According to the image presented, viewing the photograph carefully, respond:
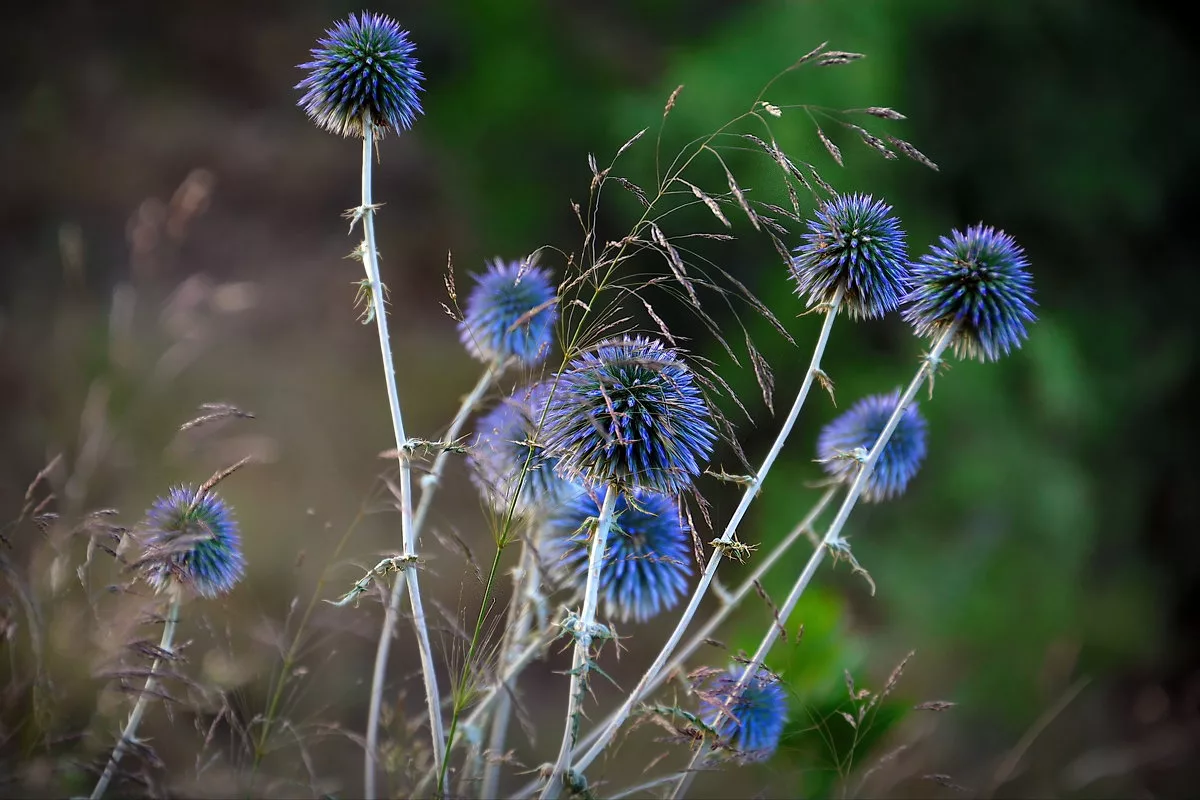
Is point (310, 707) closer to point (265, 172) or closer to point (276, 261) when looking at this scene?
point (276, 261)

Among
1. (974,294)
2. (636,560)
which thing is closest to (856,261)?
(974,294)

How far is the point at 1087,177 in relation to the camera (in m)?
4.73

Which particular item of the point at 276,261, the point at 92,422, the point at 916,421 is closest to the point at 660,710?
the point at 916,421

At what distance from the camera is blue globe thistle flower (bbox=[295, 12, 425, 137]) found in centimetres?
163

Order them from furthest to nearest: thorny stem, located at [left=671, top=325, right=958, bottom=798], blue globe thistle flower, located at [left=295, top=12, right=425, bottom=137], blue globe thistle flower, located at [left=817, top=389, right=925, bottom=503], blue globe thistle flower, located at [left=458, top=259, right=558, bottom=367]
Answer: blue globe thistle flower, located at [left=458, top=259, right=558, bottom=367] → blue globe thistle flower, located at [left=817, top=389, right=925, bottom=503] → blue globe thistle flower, located at [left=295, top=12, right=425, bottom=137] → thorny stem, located at [left=671, top=325, right=958, bottom=798]

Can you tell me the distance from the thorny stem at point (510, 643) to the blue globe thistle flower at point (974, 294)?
85cm

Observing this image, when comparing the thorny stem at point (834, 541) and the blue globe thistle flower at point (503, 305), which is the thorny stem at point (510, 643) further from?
the blue globe thistle flower at point (503, 305)

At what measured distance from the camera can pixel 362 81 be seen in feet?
5.40

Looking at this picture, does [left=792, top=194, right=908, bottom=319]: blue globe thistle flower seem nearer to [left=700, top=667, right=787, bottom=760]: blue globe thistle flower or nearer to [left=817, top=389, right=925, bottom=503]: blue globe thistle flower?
[left=817, top=389, right=925, bottom=503]: blue globe thistle flower

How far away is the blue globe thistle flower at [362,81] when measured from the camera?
163 centimetres

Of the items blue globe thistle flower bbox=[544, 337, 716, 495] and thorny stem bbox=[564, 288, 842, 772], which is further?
blue globe thistle flower bbox=[544, 337, 716, 495]

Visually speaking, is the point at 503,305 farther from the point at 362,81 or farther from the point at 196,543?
the point at 196,543

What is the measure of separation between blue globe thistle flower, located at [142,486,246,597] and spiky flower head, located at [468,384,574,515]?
44 centimetres

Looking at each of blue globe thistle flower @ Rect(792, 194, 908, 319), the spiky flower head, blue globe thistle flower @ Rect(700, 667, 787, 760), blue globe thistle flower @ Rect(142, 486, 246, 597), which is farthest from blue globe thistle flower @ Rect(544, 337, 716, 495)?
blue globe thistle flower @ Rect(142, 486, 246, 597)
